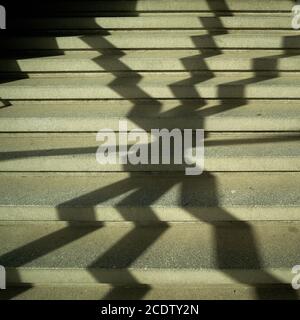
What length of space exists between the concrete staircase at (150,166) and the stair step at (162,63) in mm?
11

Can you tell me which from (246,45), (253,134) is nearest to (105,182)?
(253,134)

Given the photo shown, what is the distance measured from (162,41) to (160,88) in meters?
0.66

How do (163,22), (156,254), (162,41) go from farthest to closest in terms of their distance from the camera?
1. (163,22)
2. (162,41)
3. (156,254)

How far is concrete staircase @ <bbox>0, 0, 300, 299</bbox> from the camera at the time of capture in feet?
5.16

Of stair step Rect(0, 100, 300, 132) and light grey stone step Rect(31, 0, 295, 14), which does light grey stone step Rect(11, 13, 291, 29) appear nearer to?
light grey stone step Rect(31, 0, 295, 14)

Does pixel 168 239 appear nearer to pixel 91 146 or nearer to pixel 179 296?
pixel 179 296

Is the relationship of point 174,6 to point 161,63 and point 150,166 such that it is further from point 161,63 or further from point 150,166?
point 150,166

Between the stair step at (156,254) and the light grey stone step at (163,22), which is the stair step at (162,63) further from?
the stair step at (156,254)

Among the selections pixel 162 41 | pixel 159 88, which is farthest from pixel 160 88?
pixel 162 41

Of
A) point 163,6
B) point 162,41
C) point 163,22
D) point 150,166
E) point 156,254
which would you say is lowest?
point 156,254

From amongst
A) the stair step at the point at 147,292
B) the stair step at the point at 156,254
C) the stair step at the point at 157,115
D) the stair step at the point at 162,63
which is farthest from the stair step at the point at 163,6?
the stair step at the point at 147,292

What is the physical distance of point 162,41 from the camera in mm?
2652

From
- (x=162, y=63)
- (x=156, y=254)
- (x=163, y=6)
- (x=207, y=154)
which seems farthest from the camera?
(x=163, y=6)

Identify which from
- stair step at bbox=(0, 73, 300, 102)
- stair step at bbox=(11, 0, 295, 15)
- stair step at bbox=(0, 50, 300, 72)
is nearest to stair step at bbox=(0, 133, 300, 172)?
stair step at bbox=(0, 73, 300, 102)
